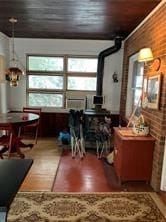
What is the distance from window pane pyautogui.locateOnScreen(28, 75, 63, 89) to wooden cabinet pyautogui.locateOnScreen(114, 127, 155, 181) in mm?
3119

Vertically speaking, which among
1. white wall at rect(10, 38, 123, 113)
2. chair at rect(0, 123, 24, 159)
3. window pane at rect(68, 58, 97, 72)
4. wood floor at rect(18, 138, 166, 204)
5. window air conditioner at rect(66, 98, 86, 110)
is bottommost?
wood floor at rect(18, 138, 166, 204)

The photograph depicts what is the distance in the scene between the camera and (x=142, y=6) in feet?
10.6

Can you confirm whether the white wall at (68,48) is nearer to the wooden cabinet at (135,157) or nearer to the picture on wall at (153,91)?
the picture on wall at (153,91)

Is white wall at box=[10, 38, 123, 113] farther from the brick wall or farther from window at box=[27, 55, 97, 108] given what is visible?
the brick wall

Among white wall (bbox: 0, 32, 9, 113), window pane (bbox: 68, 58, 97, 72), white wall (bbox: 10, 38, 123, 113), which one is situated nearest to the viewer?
white wall (bbox: 0, 32, 9, 113)

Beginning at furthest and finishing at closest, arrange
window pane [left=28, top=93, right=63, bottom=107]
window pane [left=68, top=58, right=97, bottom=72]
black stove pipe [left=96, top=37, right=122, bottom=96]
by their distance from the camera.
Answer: window pane [left=28, top=93, right=63, bottom=107], window pane [left=68, top=58, right=97, bottom=72], black stove pipe [left=96, top=37, right=122, bottom=96]

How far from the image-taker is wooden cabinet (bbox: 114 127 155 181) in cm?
322

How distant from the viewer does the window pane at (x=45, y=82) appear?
6.00 m

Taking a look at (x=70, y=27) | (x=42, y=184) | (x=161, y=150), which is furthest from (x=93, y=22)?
(x=42, y=184)

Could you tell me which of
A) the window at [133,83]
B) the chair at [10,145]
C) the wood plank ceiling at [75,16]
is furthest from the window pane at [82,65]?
the chair at [10,145]

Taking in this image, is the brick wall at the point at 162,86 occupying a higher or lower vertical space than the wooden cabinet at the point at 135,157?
higher

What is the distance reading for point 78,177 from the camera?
356cm

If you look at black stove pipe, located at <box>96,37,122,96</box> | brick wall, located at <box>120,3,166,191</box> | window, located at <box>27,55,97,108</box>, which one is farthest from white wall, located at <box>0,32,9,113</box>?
brick wall, located at <box>120,3,166,191</box>

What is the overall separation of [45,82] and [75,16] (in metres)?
2.49
